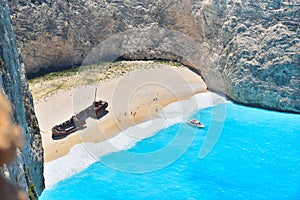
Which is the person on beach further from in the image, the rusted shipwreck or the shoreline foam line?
the rusted shipwreck

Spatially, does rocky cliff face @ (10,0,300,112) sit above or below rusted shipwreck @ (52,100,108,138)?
above

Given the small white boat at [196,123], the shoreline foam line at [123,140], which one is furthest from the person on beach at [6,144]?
the small white boat at [196,123]

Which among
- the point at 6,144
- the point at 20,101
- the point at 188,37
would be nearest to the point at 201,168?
the point at 20,101

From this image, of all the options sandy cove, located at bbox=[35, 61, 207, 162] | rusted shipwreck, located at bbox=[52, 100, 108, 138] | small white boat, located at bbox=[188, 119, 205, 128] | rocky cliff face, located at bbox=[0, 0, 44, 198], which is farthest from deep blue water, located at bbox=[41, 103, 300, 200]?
rocky cliff face, located at bbox=[0, 0, 44, 198]

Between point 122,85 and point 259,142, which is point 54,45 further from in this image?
point 259,142

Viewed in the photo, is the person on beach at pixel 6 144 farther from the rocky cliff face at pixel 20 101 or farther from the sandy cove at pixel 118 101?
the sandy cove at pixel 118 101

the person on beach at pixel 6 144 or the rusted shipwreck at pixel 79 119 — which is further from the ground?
the person on beach at pixel 6 144
